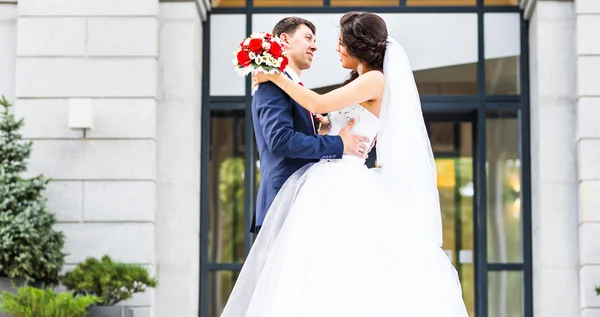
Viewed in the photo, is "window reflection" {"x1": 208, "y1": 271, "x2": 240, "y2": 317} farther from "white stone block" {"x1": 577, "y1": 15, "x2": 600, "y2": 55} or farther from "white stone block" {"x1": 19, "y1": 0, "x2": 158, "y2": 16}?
"white stone block" {"x1": 577, "y1": 15, "x2": 600, "y2": 55}

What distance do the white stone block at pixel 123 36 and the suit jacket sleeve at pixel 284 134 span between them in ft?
14.1

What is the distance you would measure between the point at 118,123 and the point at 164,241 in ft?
3.60

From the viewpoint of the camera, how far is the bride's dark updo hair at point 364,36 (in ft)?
19.1

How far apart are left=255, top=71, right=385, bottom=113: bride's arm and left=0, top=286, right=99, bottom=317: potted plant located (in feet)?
9.75

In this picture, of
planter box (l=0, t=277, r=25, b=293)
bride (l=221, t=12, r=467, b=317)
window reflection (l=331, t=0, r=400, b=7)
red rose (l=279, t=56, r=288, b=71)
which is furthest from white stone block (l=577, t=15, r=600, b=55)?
planter box (l=0, t=277, r=25, b=293)

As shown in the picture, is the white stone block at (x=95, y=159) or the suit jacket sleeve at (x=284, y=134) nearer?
the suit jacket sleeve at (x=284, y=134)

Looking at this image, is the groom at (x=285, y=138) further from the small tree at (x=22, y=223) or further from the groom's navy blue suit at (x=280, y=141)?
the small tree at (x=22, y=223)

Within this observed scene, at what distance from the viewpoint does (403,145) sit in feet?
19.1

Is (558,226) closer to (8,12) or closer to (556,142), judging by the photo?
(556,142)

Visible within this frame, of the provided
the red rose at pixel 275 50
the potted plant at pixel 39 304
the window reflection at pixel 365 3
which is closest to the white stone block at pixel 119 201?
the potted plant at pixel 39 304

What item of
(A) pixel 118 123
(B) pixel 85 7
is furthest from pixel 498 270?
(B) pixel 85 7

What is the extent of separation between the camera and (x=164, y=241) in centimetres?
986

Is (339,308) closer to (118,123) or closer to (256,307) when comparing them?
(256,307)

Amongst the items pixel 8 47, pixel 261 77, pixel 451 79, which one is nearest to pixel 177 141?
pixel 8 47
